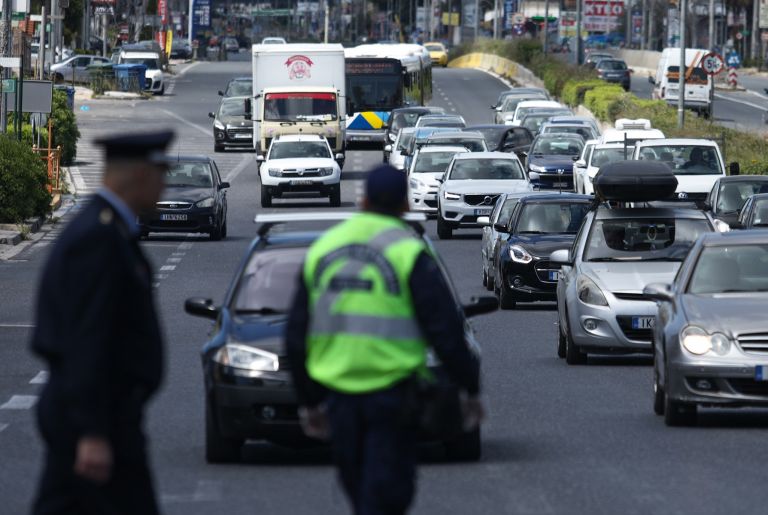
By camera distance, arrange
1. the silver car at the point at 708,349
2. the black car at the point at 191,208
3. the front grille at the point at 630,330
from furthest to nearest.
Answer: the black car at the point at 191,208
the front grille at the point at 630,330
the silver car at the point at 708,349

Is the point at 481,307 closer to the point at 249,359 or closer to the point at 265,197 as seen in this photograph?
the point at 249,359

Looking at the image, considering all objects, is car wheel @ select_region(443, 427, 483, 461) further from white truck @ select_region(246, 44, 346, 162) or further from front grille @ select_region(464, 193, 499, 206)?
white truck @ select_region(246, 44, 346, 162)

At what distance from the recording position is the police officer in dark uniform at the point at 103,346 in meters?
5.98

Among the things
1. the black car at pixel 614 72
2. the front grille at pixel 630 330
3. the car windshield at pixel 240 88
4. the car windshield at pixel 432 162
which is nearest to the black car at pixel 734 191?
the car windshield at pixel 432 162

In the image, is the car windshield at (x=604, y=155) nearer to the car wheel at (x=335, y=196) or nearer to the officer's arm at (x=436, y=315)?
the car wheel at (x=335, y=196)

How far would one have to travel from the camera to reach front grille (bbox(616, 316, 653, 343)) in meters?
18.4

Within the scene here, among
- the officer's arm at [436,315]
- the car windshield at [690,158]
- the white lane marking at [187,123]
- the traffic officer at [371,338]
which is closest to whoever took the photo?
the traffic officer at [371,338]

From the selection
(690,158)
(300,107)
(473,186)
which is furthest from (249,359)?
(300,107)

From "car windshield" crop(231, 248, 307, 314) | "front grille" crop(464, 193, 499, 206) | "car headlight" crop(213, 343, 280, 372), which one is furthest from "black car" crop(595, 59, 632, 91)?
"car headlight" crop(213, 343, 280, 372)

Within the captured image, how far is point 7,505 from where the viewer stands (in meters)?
10.4

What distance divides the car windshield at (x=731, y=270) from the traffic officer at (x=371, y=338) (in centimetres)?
786

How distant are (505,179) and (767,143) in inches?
536

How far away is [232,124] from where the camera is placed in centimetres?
6191

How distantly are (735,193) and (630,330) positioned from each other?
13492 mm
